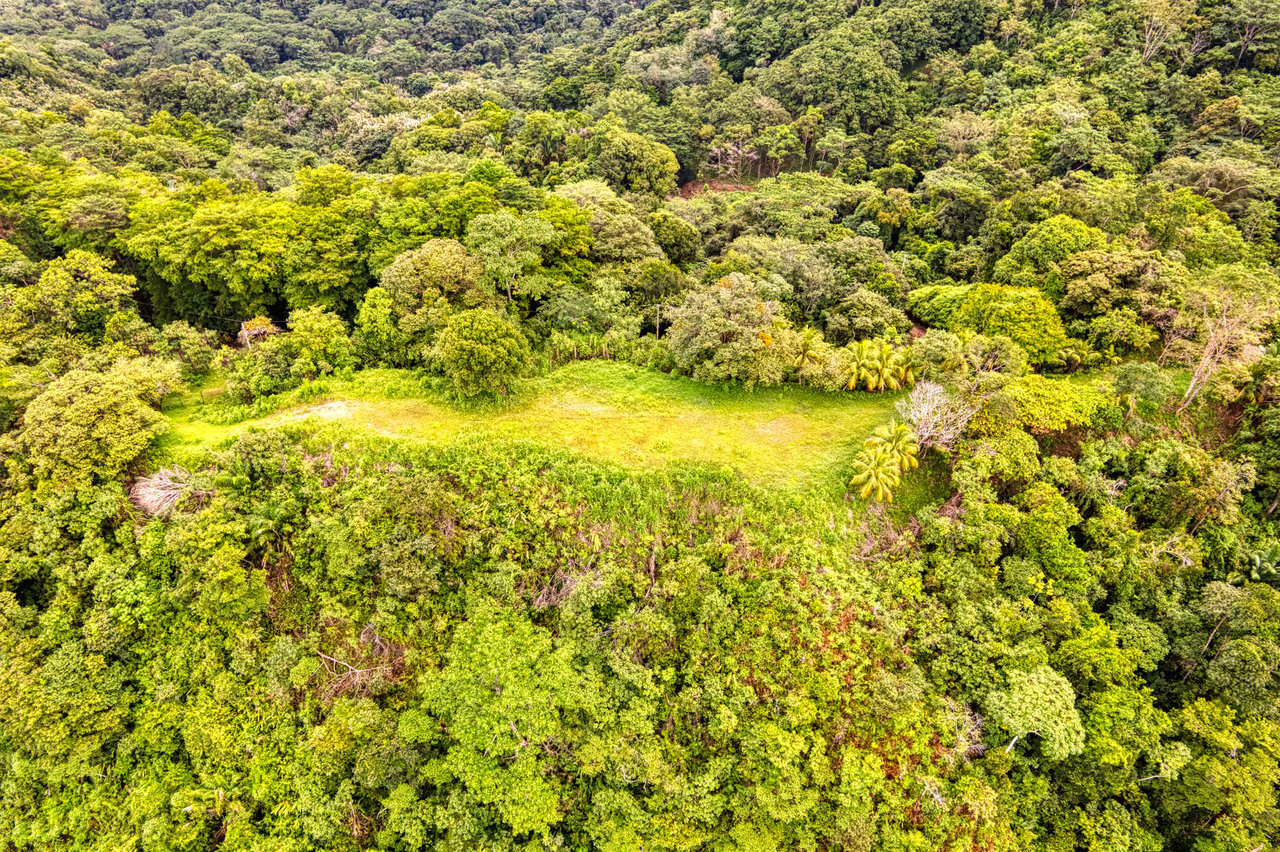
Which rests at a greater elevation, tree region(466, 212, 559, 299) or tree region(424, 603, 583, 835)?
tree region(466, 212, 559, 299)

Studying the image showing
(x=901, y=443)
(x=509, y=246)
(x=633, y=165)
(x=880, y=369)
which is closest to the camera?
(x=901, y=443)

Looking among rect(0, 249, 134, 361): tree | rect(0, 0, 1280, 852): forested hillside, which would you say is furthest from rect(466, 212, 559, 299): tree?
rect(0, 249, 134, 361): tree

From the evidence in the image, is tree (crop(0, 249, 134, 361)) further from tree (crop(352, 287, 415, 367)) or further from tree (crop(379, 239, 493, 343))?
tree (crop(379, 239, 493, 343))

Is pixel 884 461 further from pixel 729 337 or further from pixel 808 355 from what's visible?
pixel 729 337

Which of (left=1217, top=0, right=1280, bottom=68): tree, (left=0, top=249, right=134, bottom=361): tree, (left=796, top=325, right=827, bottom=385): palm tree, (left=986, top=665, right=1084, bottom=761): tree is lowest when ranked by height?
(left=986, top=665, right=1084, bottom=761): tree

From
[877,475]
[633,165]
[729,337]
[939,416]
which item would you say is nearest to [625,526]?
[877,475]
